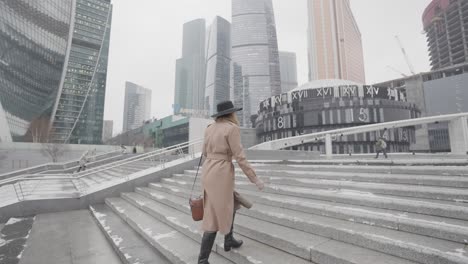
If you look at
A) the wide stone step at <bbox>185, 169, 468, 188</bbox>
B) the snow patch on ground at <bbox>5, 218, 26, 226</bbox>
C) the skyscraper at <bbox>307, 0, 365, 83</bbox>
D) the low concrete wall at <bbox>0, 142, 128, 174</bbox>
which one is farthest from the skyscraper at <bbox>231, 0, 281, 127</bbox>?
the snow patch on ground at <bbox>5, 218, 26, 226</bbox>

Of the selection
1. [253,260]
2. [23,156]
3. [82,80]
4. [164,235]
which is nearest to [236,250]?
[253,260]

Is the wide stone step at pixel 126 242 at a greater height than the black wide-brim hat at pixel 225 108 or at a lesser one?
lesser

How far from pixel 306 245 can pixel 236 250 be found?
2.83 ft

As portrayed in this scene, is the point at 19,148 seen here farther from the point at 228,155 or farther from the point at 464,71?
the point at 464,71

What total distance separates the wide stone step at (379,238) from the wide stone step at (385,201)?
562 mm

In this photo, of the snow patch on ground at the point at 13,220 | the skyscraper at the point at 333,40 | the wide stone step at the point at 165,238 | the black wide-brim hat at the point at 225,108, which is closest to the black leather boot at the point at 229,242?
the wide stone step at the point at 165,238

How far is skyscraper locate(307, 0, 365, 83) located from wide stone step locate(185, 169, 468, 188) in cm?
16060

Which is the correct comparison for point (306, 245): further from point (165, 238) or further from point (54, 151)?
point (54, 151)

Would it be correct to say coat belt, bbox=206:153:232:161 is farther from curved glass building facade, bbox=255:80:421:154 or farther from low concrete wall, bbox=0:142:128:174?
curved glass building facade, bbox=255:80:421:154

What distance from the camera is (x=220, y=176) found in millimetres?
2619

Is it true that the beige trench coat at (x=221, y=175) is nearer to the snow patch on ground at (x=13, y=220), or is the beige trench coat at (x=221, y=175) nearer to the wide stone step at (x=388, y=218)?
the wide stone step at (x=388, y=218)

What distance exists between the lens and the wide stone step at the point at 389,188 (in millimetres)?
3105

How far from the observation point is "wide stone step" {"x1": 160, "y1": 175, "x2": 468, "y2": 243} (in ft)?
8.03

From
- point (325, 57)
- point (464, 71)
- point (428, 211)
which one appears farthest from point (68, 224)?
point (325, 57)
